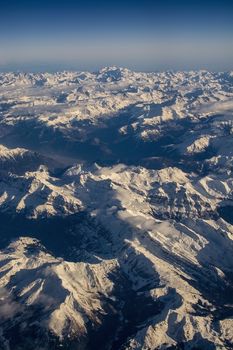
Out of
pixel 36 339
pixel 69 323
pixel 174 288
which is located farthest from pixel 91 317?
pixel 174 288

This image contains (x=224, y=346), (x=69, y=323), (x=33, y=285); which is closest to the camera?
(x=224, y=346)

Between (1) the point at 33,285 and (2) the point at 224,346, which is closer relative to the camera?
(2) the point at 224,346

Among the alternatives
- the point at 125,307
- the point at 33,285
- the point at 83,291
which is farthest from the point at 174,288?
the point at 33,285

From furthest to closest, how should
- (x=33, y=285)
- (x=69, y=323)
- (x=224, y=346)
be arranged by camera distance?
(x=33, y=285)
(x=69, y=323)
(x=224, y=346)

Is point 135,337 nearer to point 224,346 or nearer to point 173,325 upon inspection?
point 173,325

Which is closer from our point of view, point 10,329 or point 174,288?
point 10,329

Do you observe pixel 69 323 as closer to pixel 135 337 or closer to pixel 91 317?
pixel 91 317

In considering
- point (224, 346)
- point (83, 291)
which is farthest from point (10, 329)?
point (224, 346)

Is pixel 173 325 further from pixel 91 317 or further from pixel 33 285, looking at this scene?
pixel 33 285
